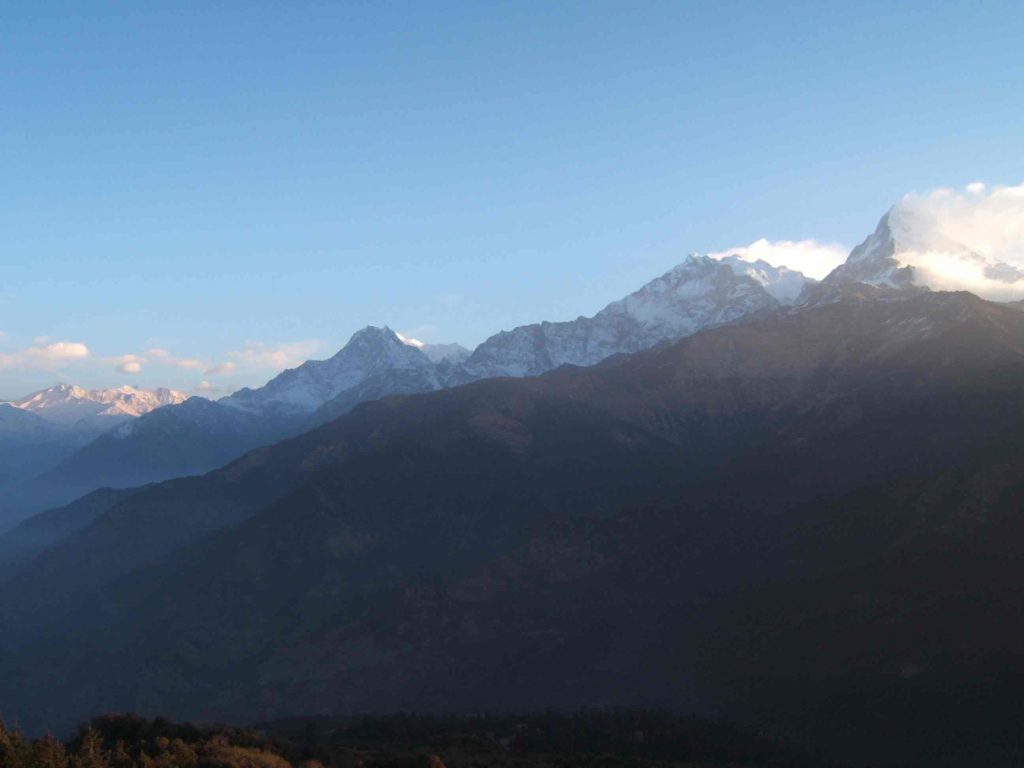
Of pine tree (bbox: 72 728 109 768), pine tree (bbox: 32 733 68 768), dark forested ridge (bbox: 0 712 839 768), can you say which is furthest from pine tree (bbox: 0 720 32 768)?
pine tree (bbox: 72 728 109 768)

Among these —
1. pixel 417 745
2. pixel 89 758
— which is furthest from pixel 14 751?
pixel 417 745

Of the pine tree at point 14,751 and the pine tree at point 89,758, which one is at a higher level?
the pine tree at point 14,751

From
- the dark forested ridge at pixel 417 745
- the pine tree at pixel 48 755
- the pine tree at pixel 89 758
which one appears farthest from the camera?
the dark forested ridge at pixel 417 745

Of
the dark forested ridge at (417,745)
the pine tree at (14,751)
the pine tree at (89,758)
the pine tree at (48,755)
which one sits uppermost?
the pine tree at (14,751)

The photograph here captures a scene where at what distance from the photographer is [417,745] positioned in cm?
13375

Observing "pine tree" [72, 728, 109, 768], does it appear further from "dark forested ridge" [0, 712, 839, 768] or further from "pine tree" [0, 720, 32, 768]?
"pine tree" [0, 720, 32, 768]

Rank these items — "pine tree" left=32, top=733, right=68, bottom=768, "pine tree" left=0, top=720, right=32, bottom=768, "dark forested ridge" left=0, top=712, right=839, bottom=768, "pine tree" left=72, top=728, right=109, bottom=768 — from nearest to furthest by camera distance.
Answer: "pine tree" left=0, top=720, right=32, bottom=768 < "pine tree" left=32, top=733, right=68, bottom=768 < "pine tree" left=72, top=728, right=109, bottom=768 < "dark forested ridge" left=0, top=712, right=839, bottom=768

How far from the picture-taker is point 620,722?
164125 mm

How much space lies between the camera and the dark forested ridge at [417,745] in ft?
308

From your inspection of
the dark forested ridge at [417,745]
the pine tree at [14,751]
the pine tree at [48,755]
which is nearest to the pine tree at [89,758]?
the dark forested ridge at [417,745]

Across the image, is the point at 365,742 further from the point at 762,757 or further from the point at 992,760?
the point at 992,760

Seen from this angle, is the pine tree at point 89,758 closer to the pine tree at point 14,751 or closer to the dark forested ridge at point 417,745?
the dark forested ridge at point 417,745

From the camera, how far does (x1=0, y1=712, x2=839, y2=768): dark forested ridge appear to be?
93.8m

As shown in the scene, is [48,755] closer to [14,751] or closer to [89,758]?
[14,751]
